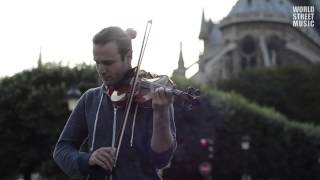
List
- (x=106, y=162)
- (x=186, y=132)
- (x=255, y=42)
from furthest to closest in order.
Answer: (x=255, y=42)
(x=186, y=132)
(x=106, y=162)

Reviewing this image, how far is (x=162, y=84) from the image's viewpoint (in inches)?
137

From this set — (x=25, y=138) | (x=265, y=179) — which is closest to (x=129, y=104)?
(x=25, y=138)

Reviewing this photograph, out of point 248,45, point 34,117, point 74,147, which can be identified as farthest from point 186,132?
point 248,45

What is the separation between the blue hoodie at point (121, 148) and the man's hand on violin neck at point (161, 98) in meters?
0.22

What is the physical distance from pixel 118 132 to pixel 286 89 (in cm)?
6895

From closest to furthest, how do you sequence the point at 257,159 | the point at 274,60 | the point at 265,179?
the point at 257,159, the point at 265,179, the point at 274,60

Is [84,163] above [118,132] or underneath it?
underneath

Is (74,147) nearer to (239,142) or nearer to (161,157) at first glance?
(161,157)

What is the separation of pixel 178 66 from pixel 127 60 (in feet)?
353

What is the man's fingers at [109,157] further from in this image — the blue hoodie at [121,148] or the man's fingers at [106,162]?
the blue hoodie at [121,148]

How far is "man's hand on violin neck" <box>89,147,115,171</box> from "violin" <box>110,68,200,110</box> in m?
0.33

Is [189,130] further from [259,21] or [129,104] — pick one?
[259,21]

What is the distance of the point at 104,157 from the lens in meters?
3.27

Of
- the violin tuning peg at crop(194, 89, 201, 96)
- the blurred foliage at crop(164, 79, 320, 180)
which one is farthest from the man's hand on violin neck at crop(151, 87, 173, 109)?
the blurred foliage at crop(164, 79, 320, 180)
